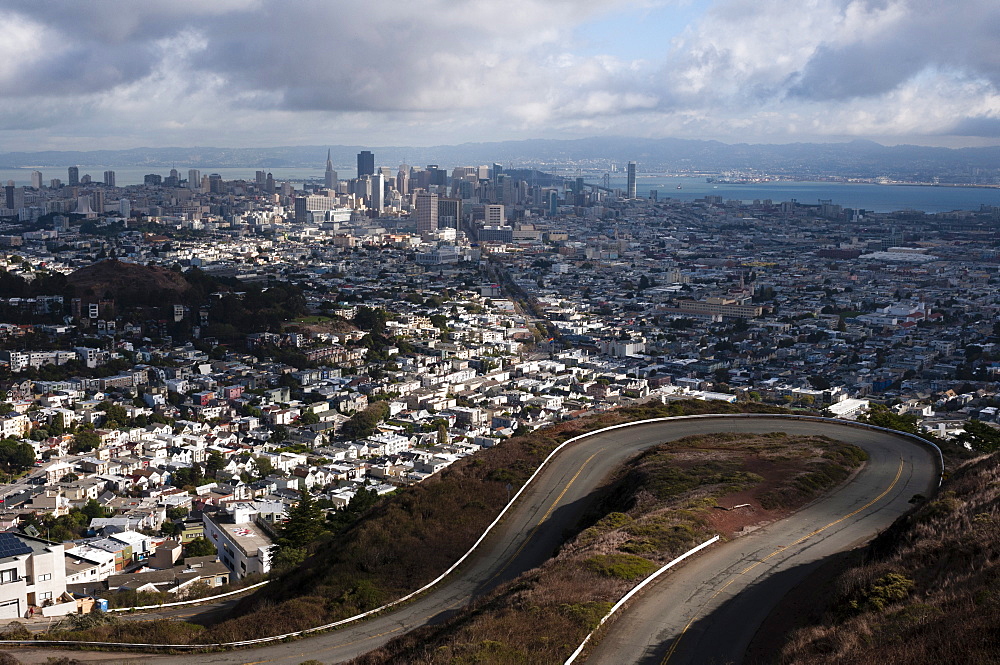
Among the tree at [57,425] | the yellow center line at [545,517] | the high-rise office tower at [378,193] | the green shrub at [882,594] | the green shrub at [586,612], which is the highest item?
the high-rise office tower at [378,193]

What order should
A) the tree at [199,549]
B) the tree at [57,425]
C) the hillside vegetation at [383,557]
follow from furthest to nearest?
the tree at [57,425]
the tree at [199,549]
the hillside vegetation at [383,557]

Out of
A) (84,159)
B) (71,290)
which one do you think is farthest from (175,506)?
(84,159)

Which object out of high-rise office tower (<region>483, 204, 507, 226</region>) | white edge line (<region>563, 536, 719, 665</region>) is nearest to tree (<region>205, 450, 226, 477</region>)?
white edge line (<region>563, 536, 719, 665</region>)

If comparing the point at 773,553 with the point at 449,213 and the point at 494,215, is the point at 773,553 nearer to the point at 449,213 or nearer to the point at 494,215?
the point at 449,213

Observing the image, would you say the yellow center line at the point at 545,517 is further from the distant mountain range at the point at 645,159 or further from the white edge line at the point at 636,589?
the distant mountain range at the point at 645,159

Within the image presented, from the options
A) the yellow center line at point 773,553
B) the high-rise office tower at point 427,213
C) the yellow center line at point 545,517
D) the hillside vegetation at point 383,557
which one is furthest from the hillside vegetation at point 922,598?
the high-rise office tower at point 427,213

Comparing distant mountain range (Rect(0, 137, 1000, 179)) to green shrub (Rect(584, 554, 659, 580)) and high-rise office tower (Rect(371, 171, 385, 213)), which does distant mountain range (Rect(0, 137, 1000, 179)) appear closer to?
high-rise office tower (Rect(371, 171, 385, 213))

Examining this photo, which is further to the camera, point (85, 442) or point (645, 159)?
point (645, 159)

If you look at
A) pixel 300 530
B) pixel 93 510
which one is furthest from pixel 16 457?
pixel 300 530
